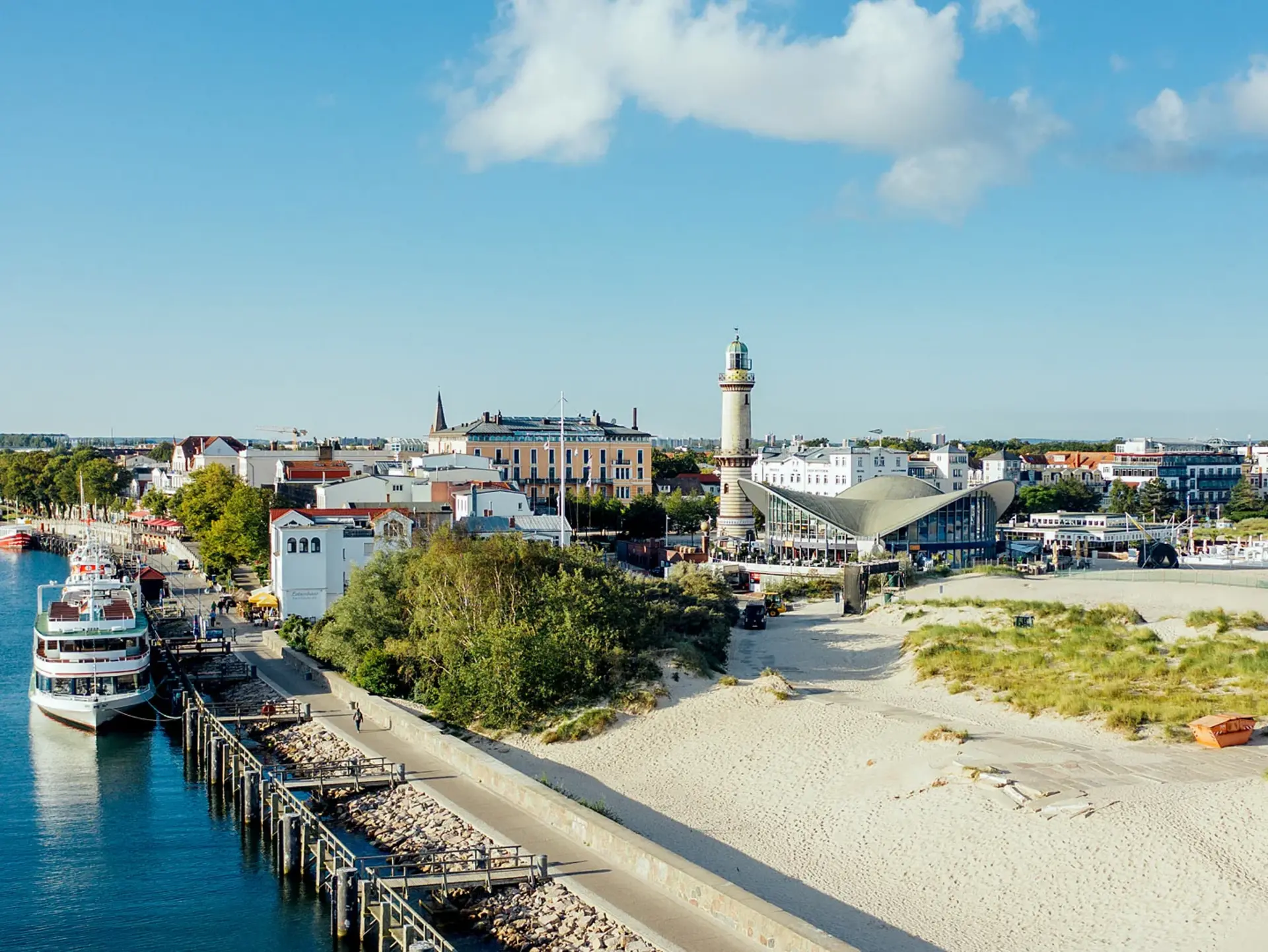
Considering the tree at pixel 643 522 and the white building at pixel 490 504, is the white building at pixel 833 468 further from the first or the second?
the white building at pixel 490 504

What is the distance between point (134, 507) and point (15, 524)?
10.8m

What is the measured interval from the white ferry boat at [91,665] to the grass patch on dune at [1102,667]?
917 inches

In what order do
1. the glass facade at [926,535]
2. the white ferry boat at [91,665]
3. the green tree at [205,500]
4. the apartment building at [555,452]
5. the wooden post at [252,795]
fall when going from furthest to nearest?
the apartment building at [555,452], the green tree at [205,500], the glass facade at [926,535], the white ferry boat at [91,665], the wooden post at [252,795]

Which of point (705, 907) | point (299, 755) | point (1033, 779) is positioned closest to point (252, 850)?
point (299, 755)

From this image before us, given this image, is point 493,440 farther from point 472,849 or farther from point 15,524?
point 472,849

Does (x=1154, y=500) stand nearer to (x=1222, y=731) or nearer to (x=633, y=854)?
(x=1222, y=731)

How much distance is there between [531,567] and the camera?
118 ft

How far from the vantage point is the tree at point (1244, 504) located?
106 meters

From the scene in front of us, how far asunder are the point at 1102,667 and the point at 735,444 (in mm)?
52683

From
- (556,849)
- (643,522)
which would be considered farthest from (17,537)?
(556,849)

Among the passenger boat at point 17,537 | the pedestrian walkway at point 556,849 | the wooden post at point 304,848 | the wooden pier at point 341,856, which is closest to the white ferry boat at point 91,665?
the wooden pier at point 341,856

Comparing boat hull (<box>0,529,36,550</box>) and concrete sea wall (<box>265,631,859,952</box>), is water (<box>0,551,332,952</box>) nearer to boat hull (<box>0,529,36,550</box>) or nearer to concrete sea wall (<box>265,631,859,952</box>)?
concrete sea wall (<box>265,631,859,952</box>)

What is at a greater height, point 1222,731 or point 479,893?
point 1222,731

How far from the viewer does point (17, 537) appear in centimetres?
10788
